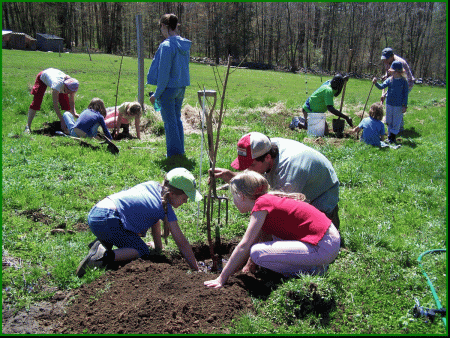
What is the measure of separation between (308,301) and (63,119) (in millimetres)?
6465

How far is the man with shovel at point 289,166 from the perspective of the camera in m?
3.36

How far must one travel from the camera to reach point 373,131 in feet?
25.7

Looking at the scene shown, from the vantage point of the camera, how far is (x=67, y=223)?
4316 millimetres

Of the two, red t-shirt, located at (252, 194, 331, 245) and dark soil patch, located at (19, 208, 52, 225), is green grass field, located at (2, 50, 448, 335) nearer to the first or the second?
dark soil patch, located at (19, 208, 52, 225)

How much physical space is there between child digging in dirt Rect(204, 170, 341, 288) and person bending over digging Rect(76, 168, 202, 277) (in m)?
0.47

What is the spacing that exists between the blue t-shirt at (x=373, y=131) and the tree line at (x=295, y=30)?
30.2 meters

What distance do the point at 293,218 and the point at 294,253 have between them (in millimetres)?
277

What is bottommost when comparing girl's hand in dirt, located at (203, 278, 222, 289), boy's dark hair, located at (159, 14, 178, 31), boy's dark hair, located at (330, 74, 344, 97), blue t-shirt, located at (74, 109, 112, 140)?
girl's hand in dirt, located at (203, 278, 222, 289)

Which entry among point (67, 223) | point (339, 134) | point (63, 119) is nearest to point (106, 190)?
point (67, 223)

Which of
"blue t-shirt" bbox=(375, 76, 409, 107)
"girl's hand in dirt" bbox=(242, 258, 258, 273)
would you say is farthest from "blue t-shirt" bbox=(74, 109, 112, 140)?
"blue t-shirt" bbox=(375, 76, 409, 107)

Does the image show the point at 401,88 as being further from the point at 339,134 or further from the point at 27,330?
the point at 27,330

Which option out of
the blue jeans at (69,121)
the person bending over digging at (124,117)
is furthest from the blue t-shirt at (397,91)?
the blue jeans at (69,121)

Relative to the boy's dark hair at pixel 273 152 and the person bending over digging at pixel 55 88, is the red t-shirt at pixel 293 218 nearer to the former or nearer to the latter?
the boy's dark hair at pixel 273 152

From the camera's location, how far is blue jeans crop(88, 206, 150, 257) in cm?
341
